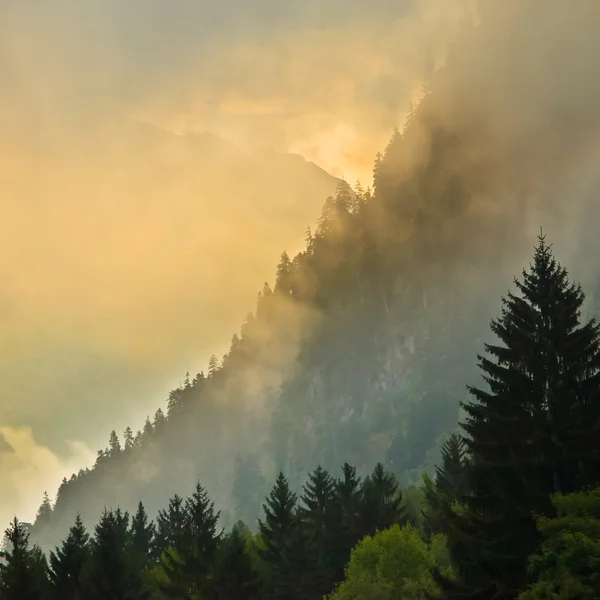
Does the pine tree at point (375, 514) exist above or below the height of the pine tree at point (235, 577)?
above

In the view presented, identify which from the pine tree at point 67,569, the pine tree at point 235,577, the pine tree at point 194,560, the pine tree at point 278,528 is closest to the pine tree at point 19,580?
the pine tree at point 67,569

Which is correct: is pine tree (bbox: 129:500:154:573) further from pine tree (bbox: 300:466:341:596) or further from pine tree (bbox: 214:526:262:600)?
pine tree (bbox: 214:526:262:600)

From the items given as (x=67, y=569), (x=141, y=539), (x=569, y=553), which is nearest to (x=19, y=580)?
(x=67, y=569)

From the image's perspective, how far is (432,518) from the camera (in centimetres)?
5678

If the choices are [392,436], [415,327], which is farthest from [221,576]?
[415,327]

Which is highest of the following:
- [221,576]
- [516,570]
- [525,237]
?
[525,237]

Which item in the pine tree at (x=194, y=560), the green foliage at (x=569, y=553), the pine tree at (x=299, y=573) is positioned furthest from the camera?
the pine tree at (x=194, y=560)

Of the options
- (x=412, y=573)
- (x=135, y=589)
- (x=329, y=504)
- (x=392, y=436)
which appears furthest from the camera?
(x=392, y=436)

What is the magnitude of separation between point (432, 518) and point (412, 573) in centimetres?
1081

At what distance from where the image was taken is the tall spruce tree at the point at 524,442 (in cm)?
2477

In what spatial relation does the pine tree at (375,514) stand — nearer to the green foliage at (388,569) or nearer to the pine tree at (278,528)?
the pine tree at (278,528)

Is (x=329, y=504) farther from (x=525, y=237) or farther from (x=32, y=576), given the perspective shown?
(x=525, y=237)

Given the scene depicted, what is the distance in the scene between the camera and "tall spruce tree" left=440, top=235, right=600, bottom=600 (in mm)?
24766

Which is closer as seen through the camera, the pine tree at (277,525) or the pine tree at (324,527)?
the pine tree at (324,527)
